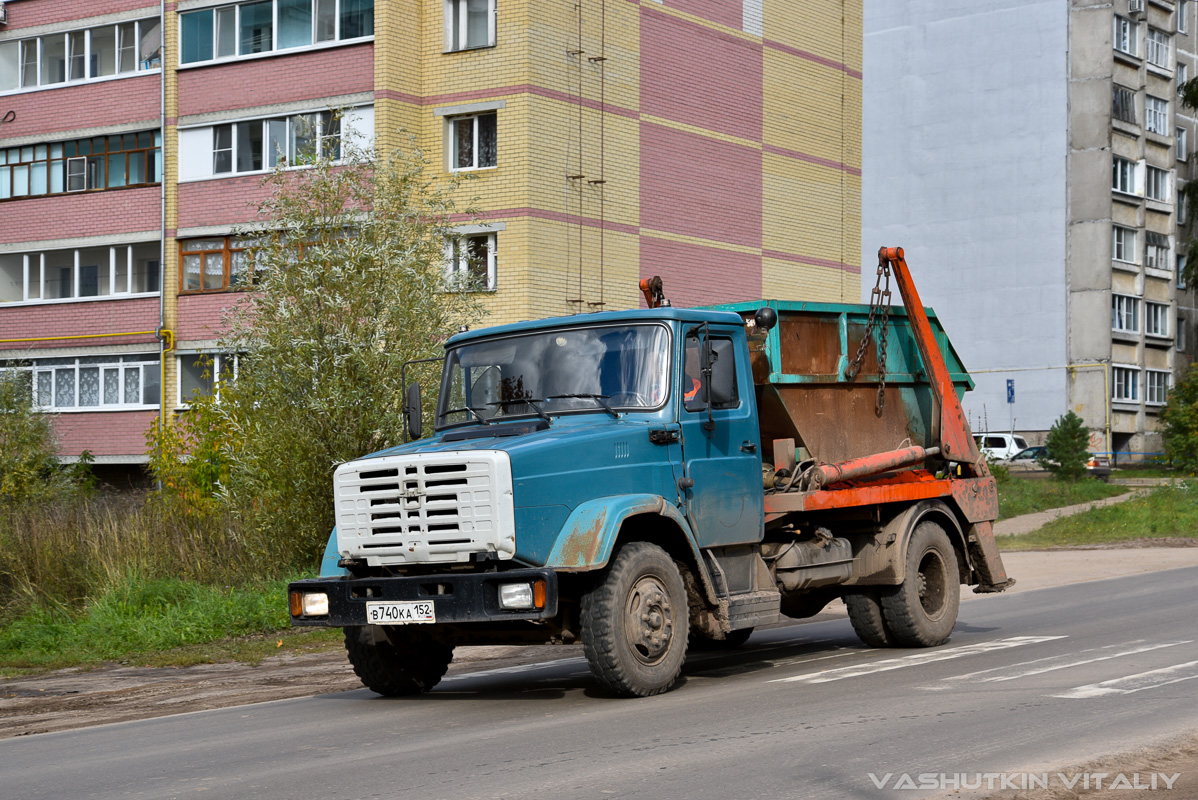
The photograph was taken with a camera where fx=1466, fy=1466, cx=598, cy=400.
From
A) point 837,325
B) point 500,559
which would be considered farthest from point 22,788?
point 837,325

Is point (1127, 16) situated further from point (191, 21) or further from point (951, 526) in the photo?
point (951, 526)

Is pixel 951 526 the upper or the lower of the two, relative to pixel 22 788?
upper

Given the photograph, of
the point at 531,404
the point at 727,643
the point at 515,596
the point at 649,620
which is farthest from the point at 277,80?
the point at 515,596

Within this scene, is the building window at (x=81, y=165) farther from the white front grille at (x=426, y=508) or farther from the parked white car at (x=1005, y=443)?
the parked white car at (x=1005, y=443)

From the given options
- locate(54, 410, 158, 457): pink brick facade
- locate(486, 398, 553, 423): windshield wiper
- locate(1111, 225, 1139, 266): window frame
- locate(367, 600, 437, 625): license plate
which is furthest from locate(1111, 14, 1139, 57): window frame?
locate(367, 600, 437, 625): license plate

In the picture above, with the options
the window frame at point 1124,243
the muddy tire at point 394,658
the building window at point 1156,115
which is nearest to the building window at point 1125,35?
the building window at point 1156,115

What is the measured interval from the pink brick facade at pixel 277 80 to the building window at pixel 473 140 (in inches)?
84.2

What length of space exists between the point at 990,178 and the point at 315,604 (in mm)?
54375

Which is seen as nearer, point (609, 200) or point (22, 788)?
point (22, 788)

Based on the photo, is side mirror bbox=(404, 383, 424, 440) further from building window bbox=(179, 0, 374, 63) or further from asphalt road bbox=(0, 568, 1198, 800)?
building window bbox=(179, 0, 374, 63)

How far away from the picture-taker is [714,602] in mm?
10086

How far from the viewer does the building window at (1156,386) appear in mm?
61750

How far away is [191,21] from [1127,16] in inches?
1639

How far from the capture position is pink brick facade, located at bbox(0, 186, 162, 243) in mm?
36438
